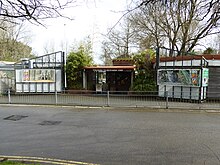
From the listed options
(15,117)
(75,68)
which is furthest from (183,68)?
(15,117)

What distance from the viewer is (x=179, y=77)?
16547mm

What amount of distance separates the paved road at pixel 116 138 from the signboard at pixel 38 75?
9940mm

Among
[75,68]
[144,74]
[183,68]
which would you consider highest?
[75,68]

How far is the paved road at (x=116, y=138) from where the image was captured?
18.9ft

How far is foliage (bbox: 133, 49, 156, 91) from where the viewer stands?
753 inches

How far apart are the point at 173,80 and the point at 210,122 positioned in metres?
7.05

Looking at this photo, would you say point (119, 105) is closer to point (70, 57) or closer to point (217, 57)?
point (217, 57)

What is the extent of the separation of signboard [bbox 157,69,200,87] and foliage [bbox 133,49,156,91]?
1.55m

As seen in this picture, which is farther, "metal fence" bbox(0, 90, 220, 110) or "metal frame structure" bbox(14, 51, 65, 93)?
"metal frame structure" bbox(14, 51, 65, 93)

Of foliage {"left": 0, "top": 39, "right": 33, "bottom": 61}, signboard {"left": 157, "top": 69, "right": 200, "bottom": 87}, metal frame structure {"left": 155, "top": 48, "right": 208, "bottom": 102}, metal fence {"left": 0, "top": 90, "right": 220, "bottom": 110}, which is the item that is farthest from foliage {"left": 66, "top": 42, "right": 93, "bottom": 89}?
foliage {"left": 0, "top": 39, "right": 33, "bottom": 61}

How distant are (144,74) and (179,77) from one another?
13.5 ft

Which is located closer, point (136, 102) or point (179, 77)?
point (136, 102)

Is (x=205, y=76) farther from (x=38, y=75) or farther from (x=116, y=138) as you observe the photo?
(x=38, y=75)

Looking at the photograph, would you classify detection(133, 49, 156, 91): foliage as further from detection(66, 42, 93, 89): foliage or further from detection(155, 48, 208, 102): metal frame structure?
detection(66, 42, 93, 89): foliage
